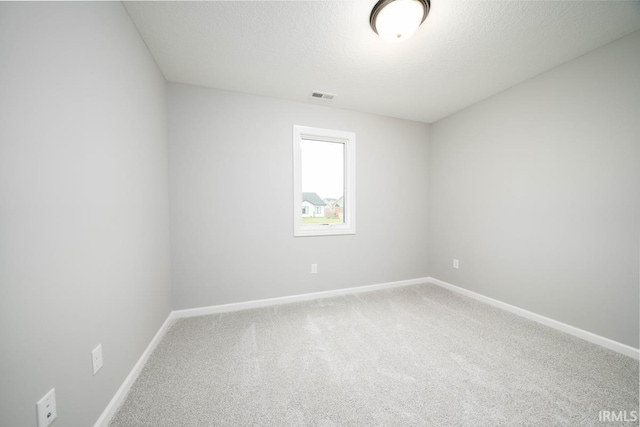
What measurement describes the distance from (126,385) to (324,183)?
8.37 feet

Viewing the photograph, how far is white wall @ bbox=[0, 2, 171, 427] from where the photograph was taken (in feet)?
2.37

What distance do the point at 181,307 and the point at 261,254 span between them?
3.25ft

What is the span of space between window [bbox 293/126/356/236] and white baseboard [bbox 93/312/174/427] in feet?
5.36

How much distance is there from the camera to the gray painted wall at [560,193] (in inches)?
66.4

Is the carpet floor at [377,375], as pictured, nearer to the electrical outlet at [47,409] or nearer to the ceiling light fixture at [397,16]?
the electrical outlet at [47,409]

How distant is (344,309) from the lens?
8.20 ft

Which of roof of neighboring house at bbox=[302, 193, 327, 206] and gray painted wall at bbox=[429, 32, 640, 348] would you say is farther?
roof of neighboring house at bbox=[302, 193, 327, 206]

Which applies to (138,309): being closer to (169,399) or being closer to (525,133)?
(169,399)

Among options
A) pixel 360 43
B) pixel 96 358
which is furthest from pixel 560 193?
pixel 96 358

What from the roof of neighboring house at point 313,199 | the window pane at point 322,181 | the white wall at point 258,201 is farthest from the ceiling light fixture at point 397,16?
the roof of neighboring house at point 313,199

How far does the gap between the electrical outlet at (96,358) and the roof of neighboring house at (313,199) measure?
216 centimetres

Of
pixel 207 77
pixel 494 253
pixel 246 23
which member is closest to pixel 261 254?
pixel 207 77

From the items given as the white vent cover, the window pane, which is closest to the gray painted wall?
the window pane

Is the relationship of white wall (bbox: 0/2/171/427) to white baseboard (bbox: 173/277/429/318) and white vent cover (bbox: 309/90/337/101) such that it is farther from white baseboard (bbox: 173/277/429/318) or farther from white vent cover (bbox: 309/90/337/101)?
white vent cover (bbox: 309/90/337/101)
